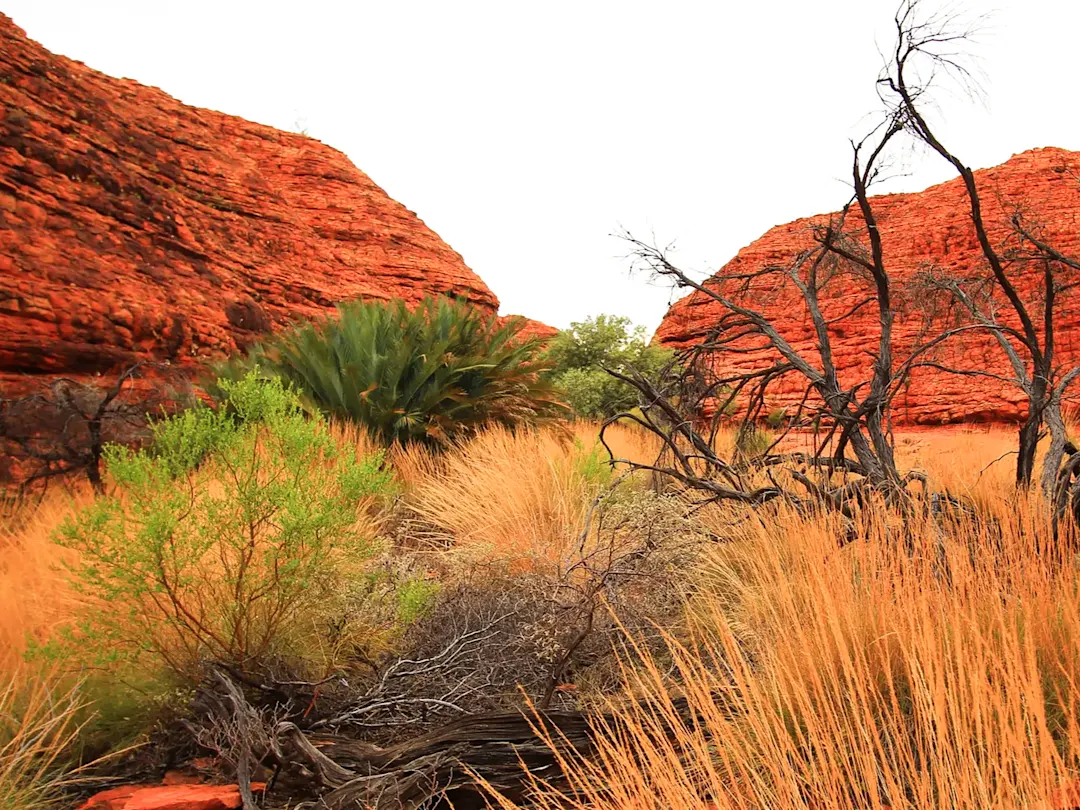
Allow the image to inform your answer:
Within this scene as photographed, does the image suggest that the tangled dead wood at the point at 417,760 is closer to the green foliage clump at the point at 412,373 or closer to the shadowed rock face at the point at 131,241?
the green foliage clump at the point at 412,373

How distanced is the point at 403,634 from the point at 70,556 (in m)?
1.72

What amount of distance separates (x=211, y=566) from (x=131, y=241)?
11090mm

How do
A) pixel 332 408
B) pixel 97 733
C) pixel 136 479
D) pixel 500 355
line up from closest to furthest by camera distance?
pixel 97 733
pixel 136 479
pixel 332 408
pixel 500 355

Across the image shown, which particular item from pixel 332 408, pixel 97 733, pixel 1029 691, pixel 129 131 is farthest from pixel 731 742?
pixel 129 131

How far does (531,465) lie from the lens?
5902mm

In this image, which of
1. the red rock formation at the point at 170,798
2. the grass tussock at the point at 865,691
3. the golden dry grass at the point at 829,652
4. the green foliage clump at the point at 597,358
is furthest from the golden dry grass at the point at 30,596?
→ the green foliage clump at the point at 597,358

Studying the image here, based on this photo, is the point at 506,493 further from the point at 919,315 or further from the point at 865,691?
the point at 919,315

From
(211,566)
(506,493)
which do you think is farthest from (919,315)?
(211,566)

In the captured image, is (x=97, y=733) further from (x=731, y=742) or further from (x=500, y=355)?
(x=500, y=355)

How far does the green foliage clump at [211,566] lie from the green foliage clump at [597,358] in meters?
12.1

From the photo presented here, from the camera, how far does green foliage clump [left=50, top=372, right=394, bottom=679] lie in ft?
8.86

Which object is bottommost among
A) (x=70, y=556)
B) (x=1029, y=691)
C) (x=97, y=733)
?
(x=97, y=733)

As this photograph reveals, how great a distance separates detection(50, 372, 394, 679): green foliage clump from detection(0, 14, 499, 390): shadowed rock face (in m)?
7.10

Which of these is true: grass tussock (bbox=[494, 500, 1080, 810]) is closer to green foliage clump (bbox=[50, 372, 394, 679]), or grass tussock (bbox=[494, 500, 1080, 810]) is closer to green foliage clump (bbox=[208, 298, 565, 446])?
green foliage clump (bbox=[50, 372, 394, 679])
